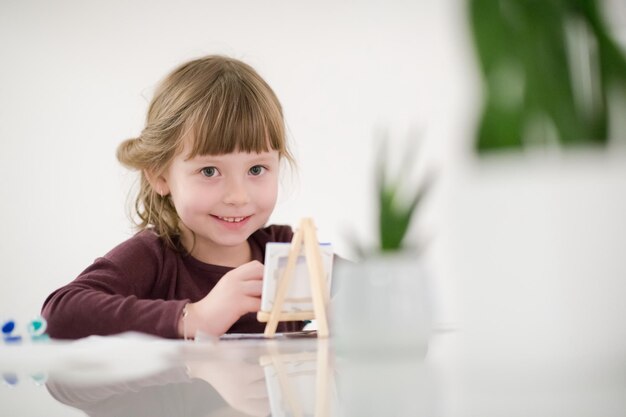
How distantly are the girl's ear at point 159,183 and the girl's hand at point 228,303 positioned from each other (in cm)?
64

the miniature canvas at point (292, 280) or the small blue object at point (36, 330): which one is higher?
the miniature canvas at point (292, 280)

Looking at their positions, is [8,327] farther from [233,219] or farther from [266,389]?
[266,389]

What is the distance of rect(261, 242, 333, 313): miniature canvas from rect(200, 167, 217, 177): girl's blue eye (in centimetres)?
62

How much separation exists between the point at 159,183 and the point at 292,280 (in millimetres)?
841

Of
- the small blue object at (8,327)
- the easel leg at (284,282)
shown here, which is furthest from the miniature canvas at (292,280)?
the small blue object at (8,327)

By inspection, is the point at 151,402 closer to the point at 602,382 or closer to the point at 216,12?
the point at 602,382

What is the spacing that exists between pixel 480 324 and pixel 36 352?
2.74 feet

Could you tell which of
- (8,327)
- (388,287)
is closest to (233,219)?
(8,327)

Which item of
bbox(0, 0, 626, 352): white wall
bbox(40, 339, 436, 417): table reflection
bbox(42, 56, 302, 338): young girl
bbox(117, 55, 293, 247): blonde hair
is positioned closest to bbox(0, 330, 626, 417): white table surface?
bbox(40, 339, 436, 417): table reflection

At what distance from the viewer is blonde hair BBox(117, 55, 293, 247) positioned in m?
1.89

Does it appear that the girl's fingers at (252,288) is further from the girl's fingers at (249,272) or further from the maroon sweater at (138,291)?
the maroon sweater at (138,291)

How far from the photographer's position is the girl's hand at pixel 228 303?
1.46 m

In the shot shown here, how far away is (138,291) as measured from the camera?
6.26ft

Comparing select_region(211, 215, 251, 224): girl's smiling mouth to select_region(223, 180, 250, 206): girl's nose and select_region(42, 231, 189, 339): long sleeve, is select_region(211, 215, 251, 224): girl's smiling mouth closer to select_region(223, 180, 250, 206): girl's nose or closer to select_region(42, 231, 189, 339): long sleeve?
select_region(223, 180, 250, 206): girl's nose
